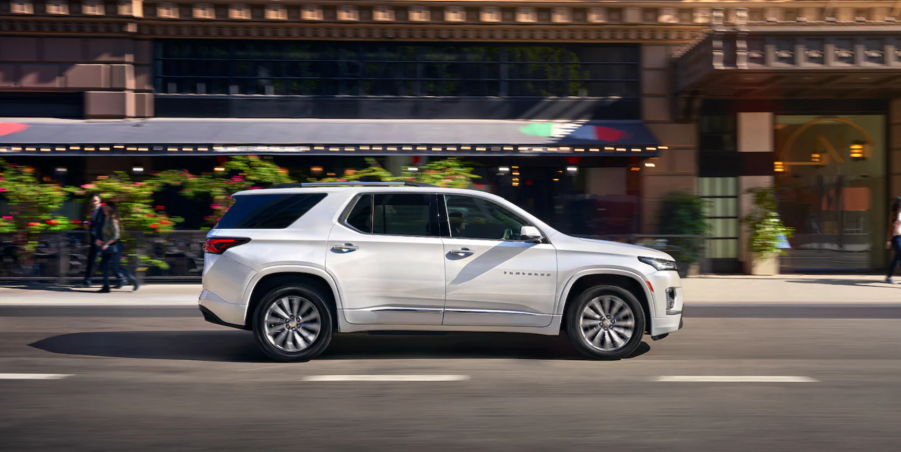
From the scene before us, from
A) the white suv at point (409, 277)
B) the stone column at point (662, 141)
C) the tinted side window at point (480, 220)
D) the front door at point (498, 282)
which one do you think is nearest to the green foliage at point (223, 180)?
the white suv at point (409, 277)

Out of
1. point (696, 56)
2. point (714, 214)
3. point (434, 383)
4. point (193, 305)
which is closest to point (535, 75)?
point (696, 56)

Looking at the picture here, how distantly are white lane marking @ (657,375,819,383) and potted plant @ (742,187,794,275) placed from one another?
9.88 meters

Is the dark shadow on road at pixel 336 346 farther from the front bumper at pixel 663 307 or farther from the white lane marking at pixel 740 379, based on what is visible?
the white lane marking at pixel 740 379

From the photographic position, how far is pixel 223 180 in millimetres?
13922

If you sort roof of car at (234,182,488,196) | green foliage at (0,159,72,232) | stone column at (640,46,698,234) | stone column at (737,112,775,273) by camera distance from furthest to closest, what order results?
stone column at (640,46,698,234), stone column at (737,112,775,273), green foliage at (0,159,72,232), roof of car at (234,182,488,196)

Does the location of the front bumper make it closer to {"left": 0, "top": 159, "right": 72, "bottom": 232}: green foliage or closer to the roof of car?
the roof of car

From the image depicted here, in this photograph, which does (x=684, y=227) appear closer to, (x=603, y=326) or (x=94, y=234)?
(x=603, y=326)

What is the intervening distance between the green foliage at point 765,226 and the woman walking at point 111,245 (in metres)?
11.7

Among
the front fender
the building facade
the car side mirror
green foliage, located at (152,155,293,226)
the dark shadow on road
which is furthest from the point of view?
the building facade

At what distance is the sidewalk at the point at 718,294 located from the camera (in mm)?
10977

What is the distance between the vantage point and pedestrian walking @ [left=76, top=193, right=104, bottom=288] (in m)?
12.2

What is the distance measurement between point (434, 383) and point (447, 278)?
107cm

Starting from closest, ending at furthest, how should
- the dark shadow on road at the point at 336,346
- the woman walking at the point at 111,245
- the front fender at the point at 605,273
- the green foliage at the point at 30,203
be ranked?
the front fender at the point at 605,273, the dark shadow on road at the point at 336,346, the woman walking at the point at 111,245, the green foliage at the point at 30,203

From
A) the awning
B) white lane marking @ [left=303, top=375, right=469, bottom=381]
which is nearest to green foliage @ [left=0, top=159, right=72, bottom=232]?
the awning
